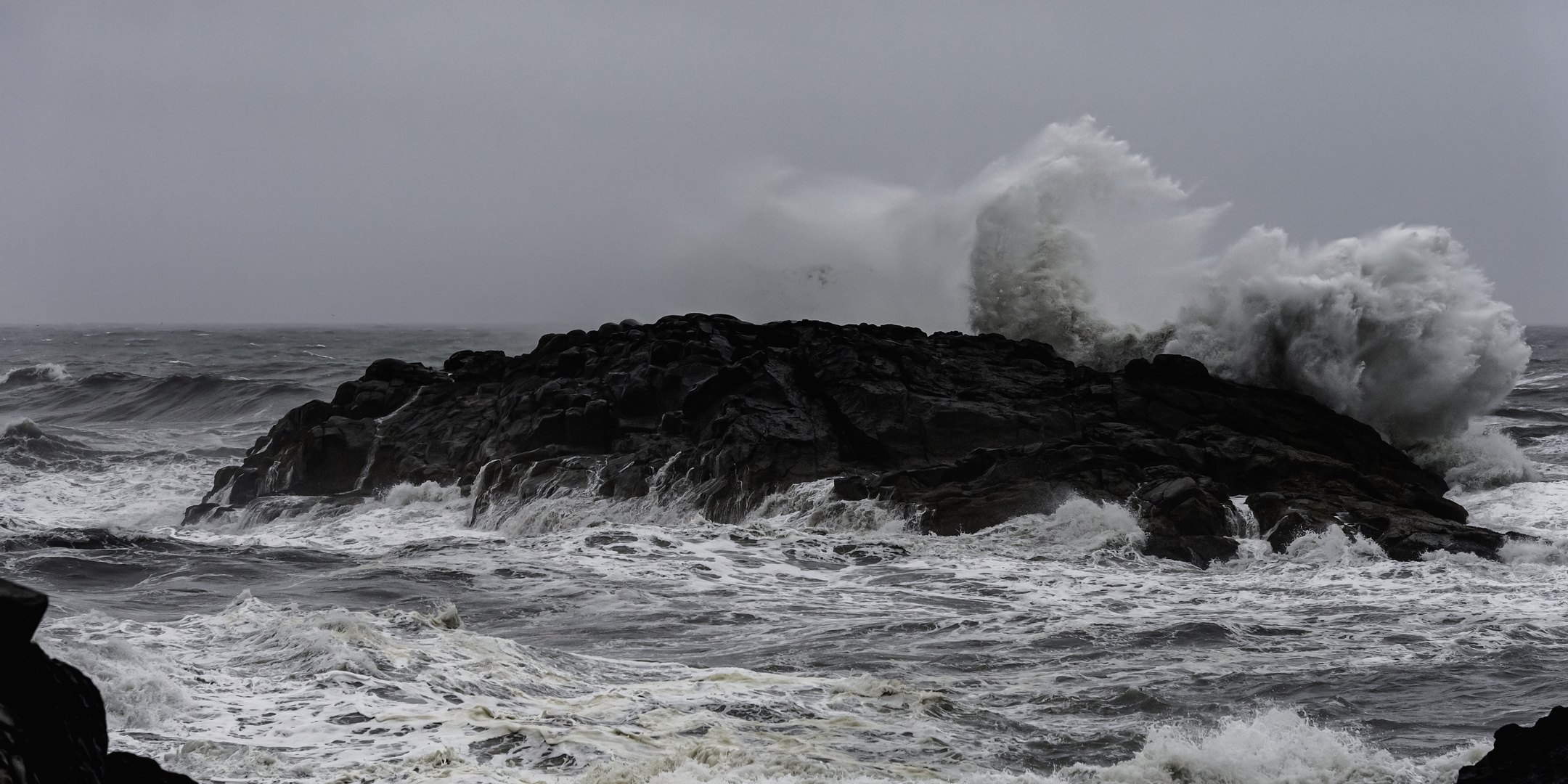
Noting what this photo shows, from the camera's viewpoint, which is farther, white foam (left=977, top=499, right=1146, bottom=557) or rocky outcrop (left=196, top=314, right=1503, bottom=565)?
rocky outcrop (left=196, top=314, right=1503, bottom=565)

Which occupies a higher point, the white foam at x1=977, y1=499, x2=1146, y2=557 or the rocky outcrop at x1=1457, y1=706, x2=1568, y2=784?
the rocky outcrop at x1=1457, y1=706, x2=1568, y2=784

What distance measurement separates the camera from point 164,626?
9.37m

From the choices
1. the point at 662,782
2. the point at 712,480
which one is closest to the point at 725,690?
the point at 662,782

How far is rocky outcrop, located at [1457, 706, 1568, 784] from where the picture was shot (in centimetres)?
493

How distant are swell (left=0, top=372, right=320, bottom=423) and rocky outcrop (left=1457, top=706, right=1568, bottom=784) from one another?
29.2 meters

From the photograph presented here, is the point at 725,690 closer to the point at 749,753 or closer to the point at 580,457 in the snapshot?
the point at 749,753

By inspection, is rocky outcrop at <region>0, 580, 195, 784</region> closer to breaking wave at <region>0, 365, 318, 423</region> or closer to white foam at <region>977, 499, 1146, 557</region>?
white foam at <region>977, 499, 1146, 557</region>

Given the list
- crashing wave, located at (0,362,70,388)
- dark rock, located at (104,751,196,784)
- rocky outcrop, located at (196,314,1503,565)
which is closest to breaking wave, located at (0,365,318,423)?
crashing wave, located at (0,362,70,388)

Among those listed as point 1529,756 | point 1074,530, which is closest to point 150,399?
point 1074,530

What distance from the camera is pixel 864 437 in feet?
53.3

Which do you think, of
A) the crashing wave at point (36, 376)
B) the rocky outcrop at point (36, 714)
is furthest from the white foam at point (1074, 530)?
the crashing wave at point (36, 376)

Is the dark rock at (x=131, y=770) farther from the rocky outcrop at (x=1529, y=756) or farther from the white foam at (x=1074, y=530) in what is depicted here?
the white foam at (x=1074, y=530)

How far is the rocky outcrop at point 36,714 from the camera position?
12.5 feet

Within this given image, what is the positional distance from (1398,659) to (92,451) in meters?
22.8
